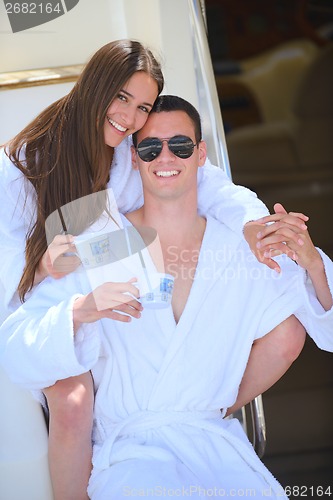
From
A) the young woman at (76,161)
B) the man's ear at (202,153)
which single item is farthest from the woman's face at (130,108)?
the man's ear at (202,153)

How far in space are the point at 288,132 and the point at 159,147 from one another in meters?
1.31

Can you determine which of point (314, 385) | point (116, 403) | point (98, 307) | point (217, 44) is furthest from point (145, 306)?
point (314, 385)

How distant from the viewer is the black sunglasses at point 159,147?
185 cm

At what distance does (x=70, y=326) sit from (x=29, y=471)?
32 cm

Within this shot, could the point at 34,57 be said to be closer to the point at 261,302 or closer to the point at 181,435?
the point at 261,302

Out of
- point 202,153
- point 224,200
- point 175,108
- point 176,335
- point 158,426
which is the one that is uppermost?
point 175,108

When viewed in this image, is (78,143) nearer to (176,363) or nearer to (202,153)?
(202,153)

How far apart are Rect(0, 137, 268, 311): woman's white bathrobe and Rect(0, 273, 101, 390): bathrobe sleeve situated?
88mm

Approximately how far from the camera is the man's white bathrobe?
173cm

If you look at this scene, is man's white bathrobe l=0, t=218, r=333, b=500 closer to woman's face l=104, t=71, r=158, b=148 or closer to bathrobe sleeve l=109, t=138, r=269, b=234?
bathrobe sleeve l=109, t=138, r=269, b=234

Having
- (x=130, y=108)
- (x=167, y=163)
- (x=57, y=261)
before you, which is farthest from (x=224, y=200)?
(x=57, y=261)

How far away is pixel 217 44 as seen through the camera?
8.07 feet

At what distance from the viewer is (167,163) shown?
1.86m

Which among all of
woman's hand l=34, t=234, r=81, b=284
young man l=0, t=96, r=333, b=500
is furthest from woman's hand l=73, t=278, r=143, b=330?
woman's hand l=34, t=234, r=81, b=284
